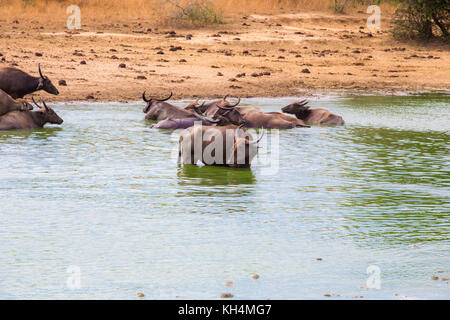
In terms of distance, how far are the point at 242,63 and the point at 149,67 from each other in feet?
10.2

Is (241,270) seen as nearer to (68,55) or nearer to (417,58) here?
(68,55)

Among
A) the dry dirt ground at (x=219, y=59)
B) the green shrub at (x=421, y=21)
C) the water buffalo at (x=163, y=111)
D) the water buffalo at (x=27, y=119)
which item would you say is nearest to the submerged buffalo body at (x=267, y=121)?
the water buffalo at (x=163, y=111)

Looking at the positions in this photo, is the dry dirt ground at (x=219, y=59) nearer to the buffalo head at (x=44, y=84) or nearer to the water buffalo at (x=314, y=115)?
the buffalo head at (x=44, y=84)

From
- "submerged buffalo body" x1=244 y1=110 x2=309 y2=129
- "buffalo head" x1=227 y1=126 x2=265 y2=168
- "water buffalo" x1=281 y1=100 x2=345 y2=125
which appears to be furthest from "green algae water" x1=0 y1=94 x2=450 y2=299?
"water buffalo" x1=281 y1=100 x2=345 y2=125

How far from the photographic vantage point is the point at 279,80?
69.4ft

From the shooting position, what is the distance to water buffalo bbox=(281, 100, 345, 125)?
47.8 ft

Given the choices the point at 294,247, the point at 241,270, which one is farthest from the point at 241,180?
the point at 241,270

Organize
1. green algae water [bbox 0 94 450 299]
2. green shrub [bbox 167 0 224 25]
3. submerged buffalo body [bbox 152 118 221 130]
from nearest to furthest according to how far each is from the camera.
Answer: green algae water [bbox 0 94 450 299] → submerged buffalo body [bbox 152 118 221 130] → green shrub [bbox 167 0 224 25]

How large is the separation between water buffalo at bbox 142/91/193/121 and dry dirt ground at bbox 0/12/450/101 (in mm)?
3433

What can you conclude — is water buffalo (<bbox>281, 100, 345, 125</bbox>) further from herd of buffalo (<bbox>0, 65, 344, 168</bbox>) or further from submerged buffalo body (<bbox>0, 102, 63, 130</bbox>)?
submerged buffalo body (<bbox>0, 102, 63, 130</bbox>)

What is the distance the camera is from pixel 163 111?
46.9ft

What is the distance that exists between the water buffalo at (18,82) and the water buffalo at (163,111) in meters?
2.55

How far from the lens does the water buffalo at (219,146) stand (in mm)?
10023

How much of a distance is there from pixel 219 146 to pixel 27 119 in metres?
4.68
